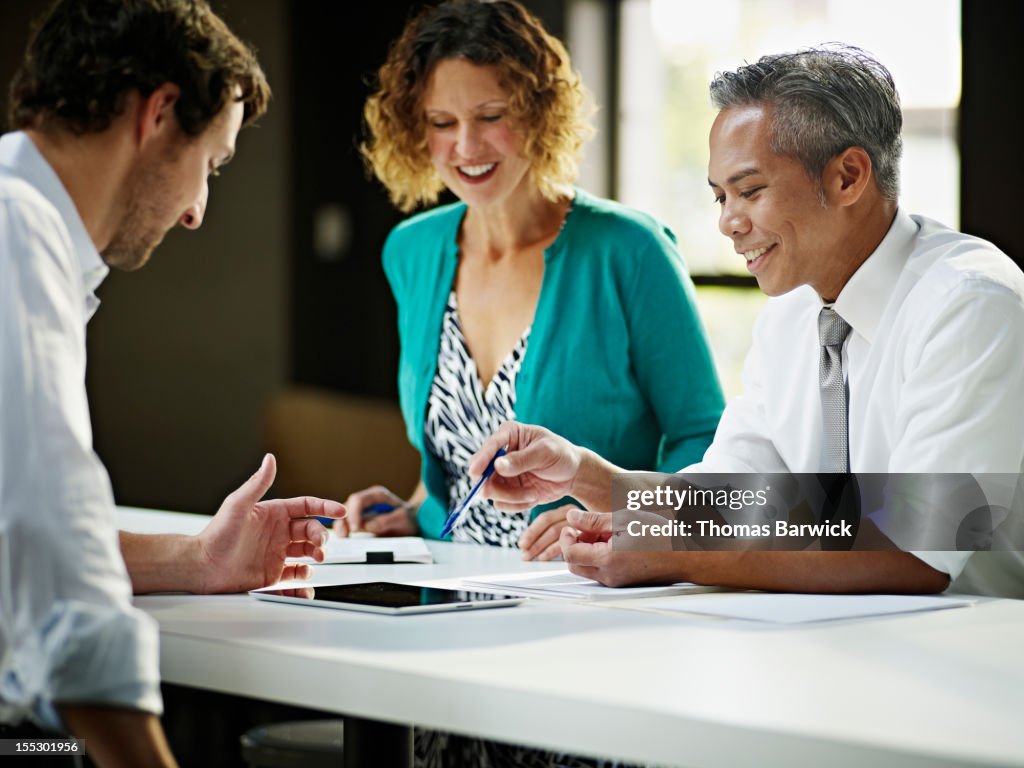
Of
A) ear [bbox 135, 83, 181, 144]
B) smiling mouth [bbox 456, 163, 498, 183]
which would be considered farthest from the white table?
smiling mouth [bbox 456, 163, 498, 183]

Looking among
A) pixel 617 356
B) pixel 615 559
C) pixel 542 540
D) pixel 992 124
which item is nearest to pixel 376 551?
pixel 542 540

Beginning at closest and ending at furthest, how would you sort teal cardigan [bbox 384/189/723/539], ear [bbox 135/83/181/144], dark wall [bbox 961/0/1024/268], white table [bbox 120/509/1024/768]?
1. white table [bbox 120/509/1024/768]
2. ear [bbox 135/83/181/144]
3. teal cardigan [bbox 384/189/723/539]
4. dark wall [bbox 961/0/1024/268]

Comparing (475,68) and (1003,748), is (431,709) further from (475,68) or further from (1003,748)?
(475,68)

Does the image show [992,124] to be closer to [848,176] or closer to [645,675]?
[848,176]

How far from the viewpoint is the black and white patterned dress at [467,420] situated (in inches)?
96.3

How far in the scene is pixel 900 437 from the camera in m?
1.74

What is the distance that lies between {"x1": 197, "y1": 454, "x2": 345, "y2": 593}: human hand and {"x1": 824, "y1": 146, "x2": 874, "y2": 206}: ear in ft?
2.73

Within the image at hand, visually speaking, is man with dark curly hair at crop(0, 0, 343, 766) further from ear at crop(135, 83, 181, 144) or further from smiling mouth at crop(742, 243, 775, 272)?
smiling mouth at crop(742, 243, 775, 272)

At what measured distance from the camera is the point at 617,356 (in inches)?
96.0

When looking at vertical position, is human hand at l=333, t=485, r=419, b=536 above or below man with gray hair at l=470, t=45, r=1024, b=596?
below

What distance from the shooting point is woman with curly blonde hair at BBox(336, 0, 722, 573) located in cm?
243

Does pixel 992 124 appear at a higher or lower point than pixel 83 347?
higher

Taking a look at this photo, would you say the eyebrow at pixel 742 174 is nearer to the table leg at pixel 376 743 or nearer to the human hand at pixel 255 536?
the human hand at pixel 255 536

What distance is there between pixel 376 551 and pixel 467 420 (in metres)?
0.48
